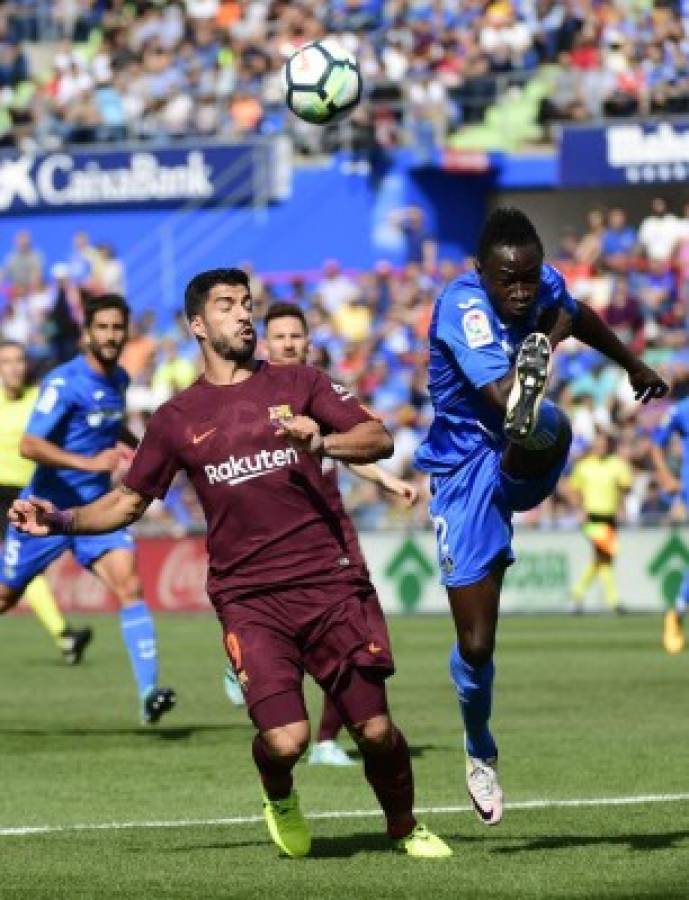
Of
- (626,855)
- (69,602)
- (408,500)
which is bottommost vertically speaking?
(69,602)

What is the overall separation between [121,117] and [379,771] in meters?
30.2

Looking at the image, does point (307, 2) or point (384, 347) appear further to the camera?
point (307, 2)

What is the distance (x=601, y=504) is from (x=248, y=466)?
18981mm

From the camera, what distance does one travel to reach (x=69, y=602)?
1190 inches

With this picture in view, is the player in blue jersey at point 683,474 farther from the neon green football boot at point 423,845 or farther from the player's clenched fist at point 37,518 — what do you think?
the player's clenched fist at point 37,518

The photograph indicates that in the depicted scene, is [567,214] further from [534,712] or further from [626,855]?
[626,855]

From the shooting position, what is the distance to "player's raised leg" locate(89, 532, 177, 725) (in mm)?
14984

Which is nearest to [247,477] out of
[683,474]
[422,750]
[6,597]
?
[422,750]

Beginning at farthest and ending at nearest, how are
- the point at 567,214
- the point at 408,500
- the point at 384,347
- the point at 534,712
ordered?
1. the point at 567,214
2. the point at 384,347
3. the point at 534,712
4. the point at 408,500

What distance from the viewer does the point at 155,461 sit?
919 cm

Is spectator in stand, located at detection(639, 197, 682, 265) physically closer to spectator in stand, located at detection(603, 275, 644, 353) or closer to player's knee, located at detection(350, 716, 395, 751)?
spectator in stand, located at detection(603, 275, 644, 353)

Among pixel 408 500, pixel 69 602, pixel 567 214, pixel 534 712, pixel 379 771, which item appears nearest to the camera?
pixel 379 771

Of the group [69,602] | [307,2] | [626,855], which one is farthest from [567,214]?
[626,855]

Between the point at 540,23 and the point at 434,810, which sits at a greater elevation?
the point at 540,23
